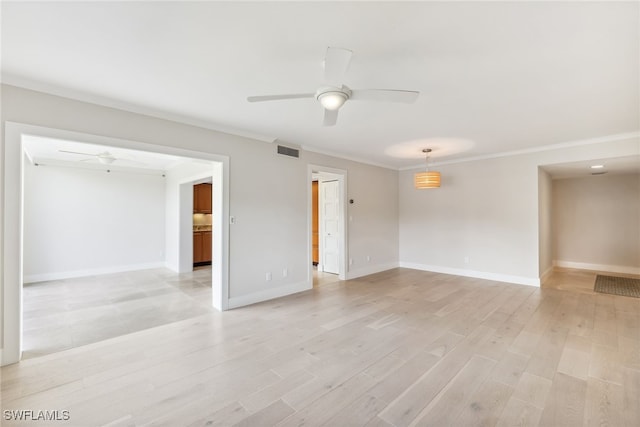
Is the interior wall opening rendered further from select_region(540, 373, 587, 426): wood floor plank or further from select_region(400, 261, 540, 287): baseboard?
select_region(540, 373, 587, 426): wood floor plank

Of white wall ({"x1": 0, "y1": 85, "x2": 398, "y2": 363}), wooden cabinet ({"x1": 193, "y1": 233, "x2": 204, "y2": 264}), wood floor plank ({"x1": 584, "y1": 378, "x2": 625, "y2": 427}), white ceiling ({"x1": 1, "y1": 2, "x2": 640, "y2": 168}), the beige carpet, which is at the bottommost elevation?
wood floor plank ({"x1": 584, "y1": 378, "x2": 625, "y2": 427})

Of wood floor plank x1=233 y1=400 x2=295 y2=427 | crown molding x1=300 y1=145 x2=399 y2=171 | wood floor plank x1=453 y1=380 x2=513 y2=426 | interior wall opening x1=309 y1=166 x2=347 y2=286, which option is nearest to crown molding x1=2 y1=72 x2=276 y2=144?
crown molding x1=300 y1=145 x2=399 y2=171

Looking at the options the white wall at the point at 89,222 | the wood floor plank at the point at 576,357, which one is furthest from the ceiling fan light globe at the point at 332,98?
the white wall at the point at 89,222

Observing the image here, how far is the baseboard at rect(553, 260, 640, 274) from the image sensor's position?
20.5 feet

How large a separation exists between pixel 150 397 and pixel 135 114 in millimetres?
2929

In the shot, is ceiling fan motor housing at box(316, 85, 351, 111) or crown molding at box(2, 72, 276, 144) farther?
crown molding at box(2, 72, 276, 144)

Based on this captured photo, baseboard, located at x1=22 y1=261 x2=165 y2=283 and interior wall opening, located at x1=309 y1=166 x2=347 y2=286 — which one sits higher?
interior wall opening, located at x1=309 y1=166 x2=347 y2=286

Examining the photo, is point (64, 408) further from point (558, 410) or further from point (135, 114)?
point (558, 410)

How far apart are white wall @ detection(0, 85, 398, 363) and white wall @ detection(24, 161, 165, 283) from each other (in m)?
4.22

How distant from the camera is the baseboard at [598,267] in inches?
245

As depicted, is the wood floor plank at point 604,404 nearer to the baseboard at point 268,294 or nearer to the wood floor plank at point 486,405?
the wood floor plank at point 486,405

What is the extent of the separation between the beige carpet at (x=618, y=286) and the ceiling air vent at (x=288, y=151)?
5.88m

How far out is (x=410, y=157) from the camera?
589cm

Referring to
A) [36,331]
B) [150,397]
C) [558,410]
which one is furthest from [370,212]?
[36,331]
